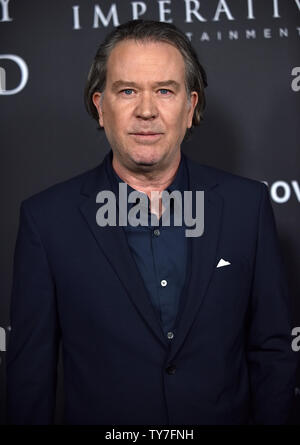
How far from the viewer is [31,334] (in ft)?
6.15

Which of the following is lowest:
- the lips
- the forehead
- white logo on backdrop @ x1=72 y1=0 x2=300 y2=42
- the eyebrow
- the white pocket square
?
the white pocket square

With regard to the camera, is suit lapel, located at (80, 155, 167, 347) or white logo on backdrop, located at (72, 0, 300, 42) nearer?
suit lapel, located at (80, 155, 167, 347)

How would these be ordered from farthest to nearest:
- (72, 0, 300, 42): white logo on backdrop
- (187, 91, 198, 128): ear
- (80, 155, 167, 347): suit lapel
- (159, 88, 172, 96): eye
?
(72, 0, 300, 42): white logo on backdrop → (187, 91, 198, 128): ear → (159, 88, 172, 96): eye → (80, 155, 167, 347): suit lapel

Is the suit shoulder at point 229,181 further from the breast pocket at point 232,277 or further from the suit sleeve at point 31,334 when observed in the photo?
the suit sleeve at point 31,334

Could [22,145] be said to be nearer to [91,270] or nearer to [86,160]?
[86,160]

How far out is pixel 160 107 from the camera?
188cm

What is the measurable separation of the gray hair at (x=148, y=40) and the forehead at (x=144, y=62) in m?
0.02

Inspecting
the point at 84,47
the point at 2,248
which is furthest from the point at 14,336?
the point at 84,47

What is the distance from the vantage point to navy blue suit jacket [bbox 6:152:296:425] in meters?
1.82

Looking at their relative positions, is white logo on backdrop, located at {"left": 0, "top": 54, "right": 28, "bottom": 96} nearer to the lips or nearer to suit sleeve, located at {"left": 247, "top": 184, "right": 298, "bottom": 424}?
the lips

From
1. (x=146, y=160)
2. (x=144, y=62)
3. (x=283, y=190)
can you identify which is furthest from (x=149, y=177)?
(x=283, y=190)

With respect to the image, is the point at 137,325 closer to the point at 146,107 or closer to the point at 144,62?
the point at 146,107

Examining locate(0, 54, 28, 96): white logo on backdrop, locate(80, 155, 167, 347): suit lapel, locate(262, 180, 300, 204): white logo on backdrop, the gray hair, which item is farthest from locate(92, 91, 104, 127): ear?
locate(262, 180, 300, 204): white logo on backdrop

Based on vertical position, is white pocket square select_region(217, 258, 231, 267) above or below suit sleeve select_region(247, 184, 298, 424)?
above
